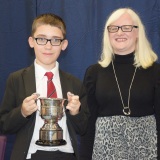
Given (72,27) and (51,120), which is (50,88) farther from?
(72,27)

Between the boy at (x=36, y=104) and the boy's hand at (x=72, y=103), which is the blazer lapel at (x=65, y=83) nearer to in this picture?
the boy at (x=36, y=104)

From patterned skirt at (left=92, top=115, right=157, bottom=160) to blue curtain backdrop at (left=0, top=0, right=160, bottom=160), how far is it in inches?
45.5

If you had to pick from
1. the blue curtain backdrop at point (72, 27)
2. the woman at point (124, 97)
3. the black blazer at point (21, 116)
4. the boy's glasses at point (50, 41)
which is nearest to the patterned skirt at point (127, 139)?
the woman at point (124, 97)

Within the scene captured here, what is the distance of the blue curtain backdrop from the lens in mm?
3189

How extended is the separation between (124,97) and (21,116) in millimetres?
754

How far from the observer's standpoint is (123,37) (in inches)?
91.5

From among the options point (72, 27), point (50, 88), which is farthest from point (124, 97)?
point (72, 27)

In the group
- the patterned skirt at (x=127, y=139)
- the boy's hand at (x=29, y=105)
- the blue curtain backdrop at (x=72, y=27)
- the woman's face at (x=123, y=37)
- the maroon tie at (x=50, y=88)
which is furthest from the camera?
the blue curtain backdrop at (x=72, y=27)

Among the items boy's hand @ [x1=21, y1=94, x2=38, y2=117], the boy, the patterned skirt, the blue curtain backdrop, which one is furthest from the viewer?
the blue curtain backdrop

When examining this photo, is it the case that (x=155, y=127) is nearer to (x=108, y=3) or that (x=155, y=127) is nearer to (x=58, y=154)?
(x=58, y=154)

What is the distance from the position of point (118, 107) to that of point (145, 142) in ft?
0.92

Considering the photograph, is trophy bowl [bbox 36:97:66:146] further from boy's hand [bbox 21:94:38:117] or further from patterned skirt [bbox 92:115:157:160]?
patterned skirt [bbox 92:115:157:160]

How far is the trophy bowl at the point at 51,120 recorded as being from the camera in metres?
1.82

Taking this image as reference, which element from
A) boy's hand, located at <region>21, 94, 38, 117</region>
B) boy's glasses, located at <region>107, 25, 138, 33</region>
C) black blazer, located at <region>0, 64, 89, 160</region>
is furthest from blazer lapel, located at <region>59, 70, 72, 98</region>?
boy's glasses, located at <region>107, 25, 138, 33</region>
